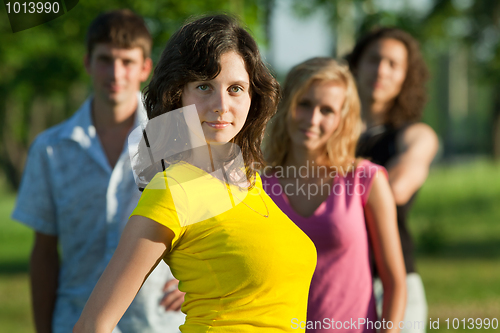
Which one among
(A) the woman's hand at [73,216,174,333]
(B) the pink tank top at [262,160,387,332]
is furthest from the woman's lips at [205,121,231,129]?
(B) the pink tank top at [262,160,387,332]

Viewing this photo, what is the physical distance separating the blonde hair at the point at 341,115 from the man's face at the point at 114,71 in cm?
85

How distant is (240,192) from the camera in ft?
4.97

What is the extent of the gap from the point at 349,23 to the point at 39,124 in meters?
13.0

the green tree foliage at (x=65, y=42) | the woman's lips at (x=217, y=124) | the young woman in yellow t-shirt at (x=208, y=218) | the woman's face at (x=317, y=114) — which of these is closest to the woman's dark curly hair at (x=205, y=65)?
the young woman in yellow t-shirt at (x=208, y=218)

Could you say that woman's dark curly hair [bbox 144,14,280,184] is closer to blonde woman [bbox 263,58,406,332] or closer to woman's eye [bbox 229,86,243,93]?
woman's eye [bbox 229,86,243,93]

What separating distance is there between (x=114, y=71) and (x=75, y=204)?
2.32ft

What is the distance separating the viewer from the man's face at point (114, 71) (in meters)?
2.59

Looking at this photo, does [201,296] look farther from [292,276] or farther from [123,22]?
[123,22]

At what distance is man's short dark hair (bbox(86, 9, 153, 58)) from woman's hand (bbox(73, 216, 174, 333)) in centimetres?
157

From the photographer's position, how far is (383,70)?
287 centimetres

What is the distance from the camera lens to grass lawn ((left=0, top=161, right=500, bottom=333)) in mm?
6946

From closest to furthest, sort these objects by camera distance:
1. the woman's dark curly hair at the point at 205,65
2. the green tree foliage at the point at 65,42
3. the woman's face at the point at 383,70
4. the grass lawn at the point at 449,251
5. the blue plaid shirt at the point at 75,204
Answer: the woman's dark curly hair at the point at 205,65 → the blue plaid shirt at the point at 75,204 → the woman's face at the point at 383,70 → the green tree foliage at the point at 65,42 → the grass lawn at the point at 449,251

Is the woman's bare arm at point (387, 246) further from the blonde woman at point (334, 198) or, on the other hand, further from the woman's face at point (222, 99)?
the woman's face at point (222, 99)

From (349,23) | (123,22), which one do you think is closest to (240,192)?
(123,22)
